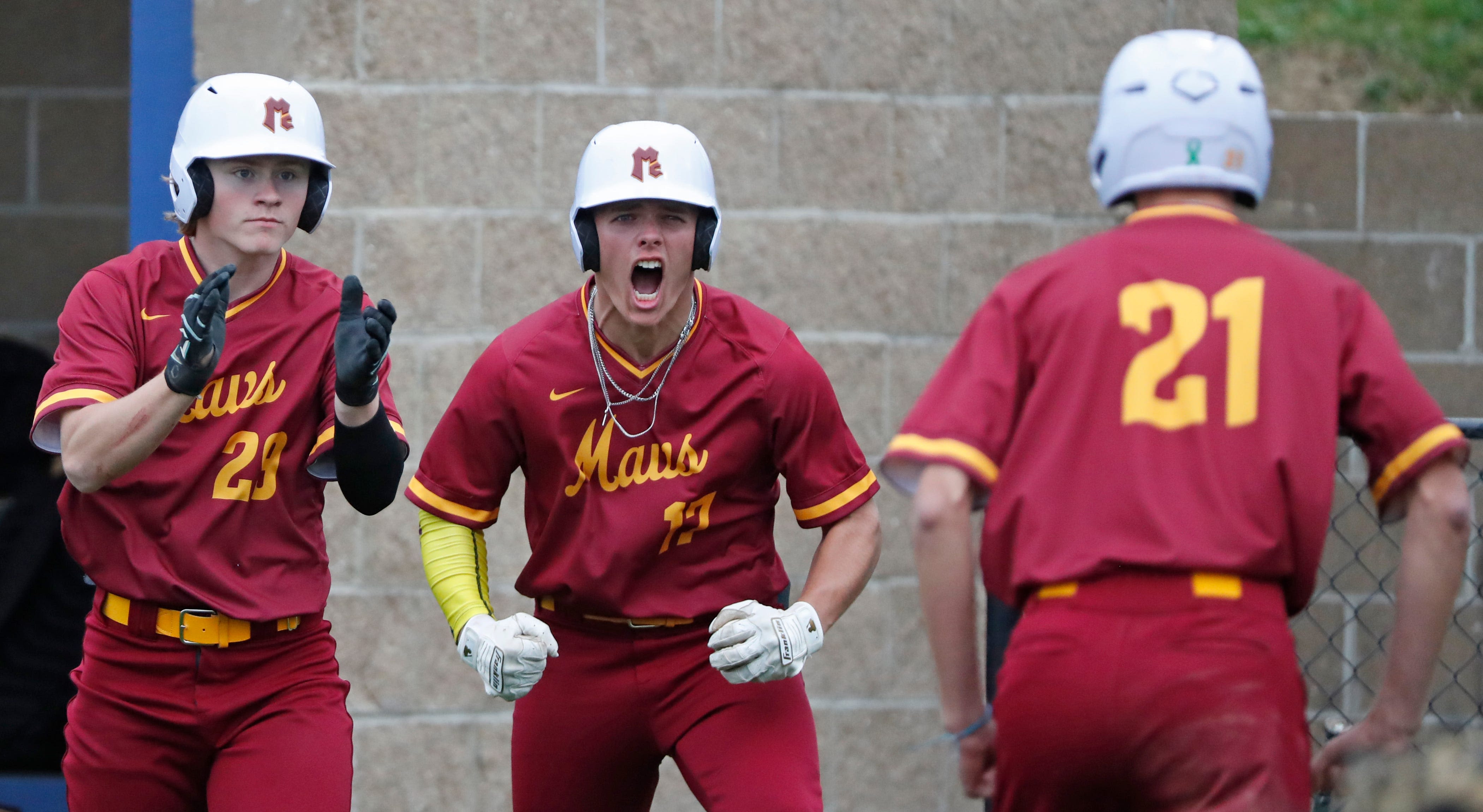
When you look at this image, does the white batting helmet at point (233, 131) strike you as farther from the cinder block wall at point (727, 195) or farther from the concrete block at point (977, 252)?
the concrete block at point (977, 252)

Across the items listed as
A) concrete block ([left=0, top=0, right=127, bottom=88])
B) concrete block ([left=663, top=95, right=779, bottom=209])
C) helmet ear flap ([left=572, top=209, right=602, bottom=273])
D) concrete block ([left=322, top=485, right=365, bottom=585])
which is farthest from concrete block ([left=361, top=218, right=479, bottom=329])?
concrete block ([left=0, top=0, right=127, bottom=88])

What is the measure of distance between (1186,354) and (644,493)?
130cm

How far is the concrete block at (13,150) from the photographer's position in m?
6.36

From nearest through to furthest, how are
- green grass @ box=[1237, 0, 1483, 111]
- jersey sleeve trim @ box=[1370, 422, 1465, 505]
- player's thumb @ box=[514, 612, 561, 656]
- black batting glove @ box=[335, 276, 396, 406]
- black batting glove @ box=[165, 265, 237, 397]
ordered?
1. jersey sleeve trim @ box=[1370, 422, 1465, 505]
2. black batting glove @ box=[165, 265, 237, 397]
3. black batting glove @ box=[335, 276, 396, 406]
4. player's thumb @ box=[514, 612, 561, 656]
5. green grass @ box=[1237, 0, 1483, 111]

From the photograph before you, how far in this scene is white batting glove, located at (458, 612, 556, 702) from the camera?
118 inches

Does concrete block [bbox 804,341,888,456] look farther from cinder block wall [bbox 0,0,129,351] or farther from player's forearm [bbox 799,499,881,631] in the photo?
cinder block wall [bbox 0,0,129,351]

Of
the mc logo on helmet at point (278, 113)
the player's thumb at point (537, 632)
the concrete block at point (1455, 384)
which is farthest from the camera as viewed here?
the concrete block at point (1455, 384)

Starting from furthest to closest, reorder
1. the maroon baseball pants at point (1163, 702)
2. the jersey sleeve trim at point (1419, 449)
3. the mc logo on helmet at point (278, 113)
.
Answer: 1. the mc logo on helmet at point (278, 113)
2. the jersey sleeve trim at point (1419, 449)
3. the maroon baseball pants at point (1163, 702)

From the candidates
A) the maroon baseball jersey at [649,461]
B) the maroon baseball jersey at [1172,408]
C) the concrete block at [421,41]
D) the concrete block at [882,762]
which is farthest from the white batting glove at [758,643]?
the concrete block at [421,41]

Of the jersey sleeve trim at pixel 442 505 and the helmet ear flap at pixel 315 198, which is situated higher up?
the helmet ear flap at pixel 315 198

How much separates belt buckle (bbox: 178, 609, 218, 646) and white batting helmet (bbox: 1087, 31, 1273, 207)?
6.25 feet

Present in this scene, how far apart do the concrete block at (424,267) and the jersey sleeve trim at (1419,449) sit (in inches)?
116

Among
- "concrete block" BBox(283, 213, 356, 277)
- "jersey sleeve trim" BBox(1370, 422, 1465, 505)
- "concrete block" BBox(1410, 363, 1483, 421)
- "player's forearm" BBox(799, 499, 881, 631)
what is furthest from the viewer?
"concrete block" BBox(1410, 363, 1483, 421)

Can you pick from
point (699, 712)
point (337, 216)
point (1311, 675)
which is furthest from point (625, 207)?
point (1311, 675)
